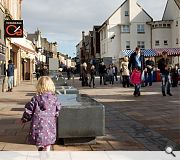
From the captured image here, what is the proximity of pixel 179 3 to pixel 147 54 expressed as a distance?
3302cm

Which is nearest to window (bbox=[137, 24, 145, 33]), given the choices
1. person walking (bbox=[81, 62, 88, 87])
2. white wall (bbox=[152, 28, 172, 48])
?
white wall (bbox=[152, 28, 172, 48])

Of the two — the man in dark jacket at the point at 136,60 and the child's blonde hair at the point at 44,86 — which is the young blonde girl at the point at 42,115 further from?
the man in dark jacket at the point at 136,60

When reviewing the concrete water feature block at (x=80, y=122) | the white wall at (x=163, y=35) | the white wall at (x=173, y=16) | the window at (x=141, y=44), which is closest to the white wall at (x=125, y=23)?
the window at (x=141, y=44)

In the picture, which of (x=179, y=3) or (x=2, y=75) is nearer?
(x=2, y=75)

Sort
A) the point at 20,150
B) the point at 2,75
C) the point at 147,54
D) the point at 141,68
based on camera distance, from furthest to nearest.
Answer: the point at 147,54
the point at 2,75
the point at 141,68
the point at 20,150

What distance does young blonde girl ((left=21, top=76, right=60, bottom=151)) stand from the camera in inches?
248

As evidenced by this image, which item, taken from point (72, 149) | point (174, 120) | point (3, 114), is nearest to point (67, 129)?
point (72, 149)

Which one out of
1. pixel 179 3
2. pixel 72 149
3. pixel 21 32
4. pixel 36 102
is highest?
pixel 179 3

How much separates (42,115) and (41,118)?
0.15 feet

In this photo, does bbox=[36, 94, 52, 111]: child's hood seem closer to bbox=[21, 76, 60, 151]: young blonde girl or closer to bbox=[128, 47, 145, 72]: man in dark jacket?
bbox=[21, 76, 60, 151]: young blonde girl

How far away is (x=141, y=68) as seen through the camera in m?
17.6

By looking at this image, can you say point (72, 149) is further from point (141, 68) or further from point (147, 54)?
point (147, 54)

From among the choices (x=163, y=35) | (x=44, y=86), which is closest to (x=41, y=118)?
(x=44, y=86)

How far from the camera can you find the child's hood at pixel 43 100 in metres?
6.32
